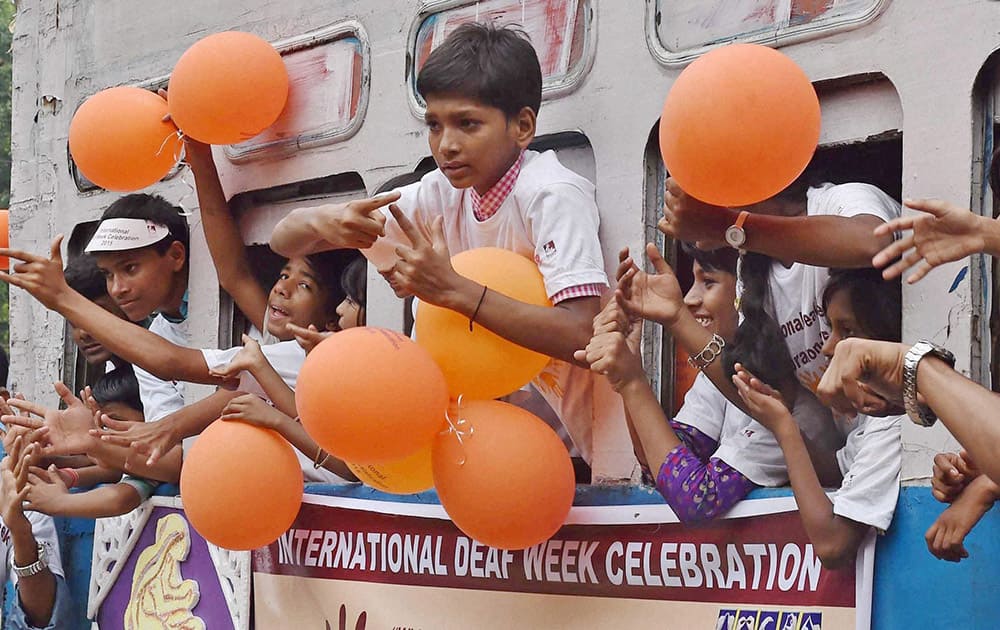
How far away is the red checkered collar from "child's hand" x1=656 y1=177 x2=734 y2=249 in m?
0.70

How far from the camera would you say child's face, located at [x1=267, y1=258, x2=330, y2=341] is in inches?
203

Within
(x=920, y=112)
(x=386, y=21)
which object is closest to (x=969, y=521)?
(x=920, y=112)

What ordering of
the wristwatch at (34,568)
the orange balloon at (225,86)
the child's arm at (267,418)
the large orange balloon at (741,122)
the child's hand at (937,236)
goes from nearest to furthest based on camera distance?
the child's hand at (937,236) → the large orange balloon at (741,122) → the child's arm at (267,418) → the orange balloon at (225,86) → the wristwatch at (34,568)

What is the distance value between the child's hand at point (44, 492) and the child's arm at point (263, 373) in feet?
4.35

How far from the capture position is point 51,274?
4730 mm

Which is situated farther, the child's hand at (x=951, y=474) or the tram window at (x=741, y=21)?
the tram window at (x=741, y=21)

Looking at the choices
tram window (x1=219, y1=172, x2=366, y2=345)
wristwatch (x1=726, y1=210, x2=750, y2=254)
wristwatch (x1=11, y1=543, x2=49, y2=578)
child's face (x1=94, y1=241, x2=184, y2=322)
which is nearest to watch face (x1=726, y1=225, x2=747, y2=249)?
wristwatch (x1=726, y1=210, x2=750, y2=254)

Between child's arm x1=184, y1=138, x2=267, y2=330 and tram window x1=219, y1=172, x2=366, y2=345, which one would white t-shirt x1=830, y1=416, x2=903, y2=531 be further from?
child's arm x1=184, y1=138, x2=267, y2=330

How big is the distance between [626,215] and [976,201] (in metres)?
1.17

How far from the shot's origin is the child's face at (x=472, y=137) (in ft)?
13.2

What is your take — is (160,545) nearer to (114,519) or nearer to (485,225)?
(114,519)

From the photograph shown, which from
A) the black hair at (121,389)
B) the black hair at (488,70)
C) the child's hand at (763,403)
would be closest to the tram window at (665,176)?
the black hair at (488,70)

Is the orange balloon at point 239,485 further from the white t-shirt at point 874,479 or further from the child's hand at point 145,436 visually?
the white t-shirt at point 874,479

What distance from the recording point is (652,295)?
12.2 ft
